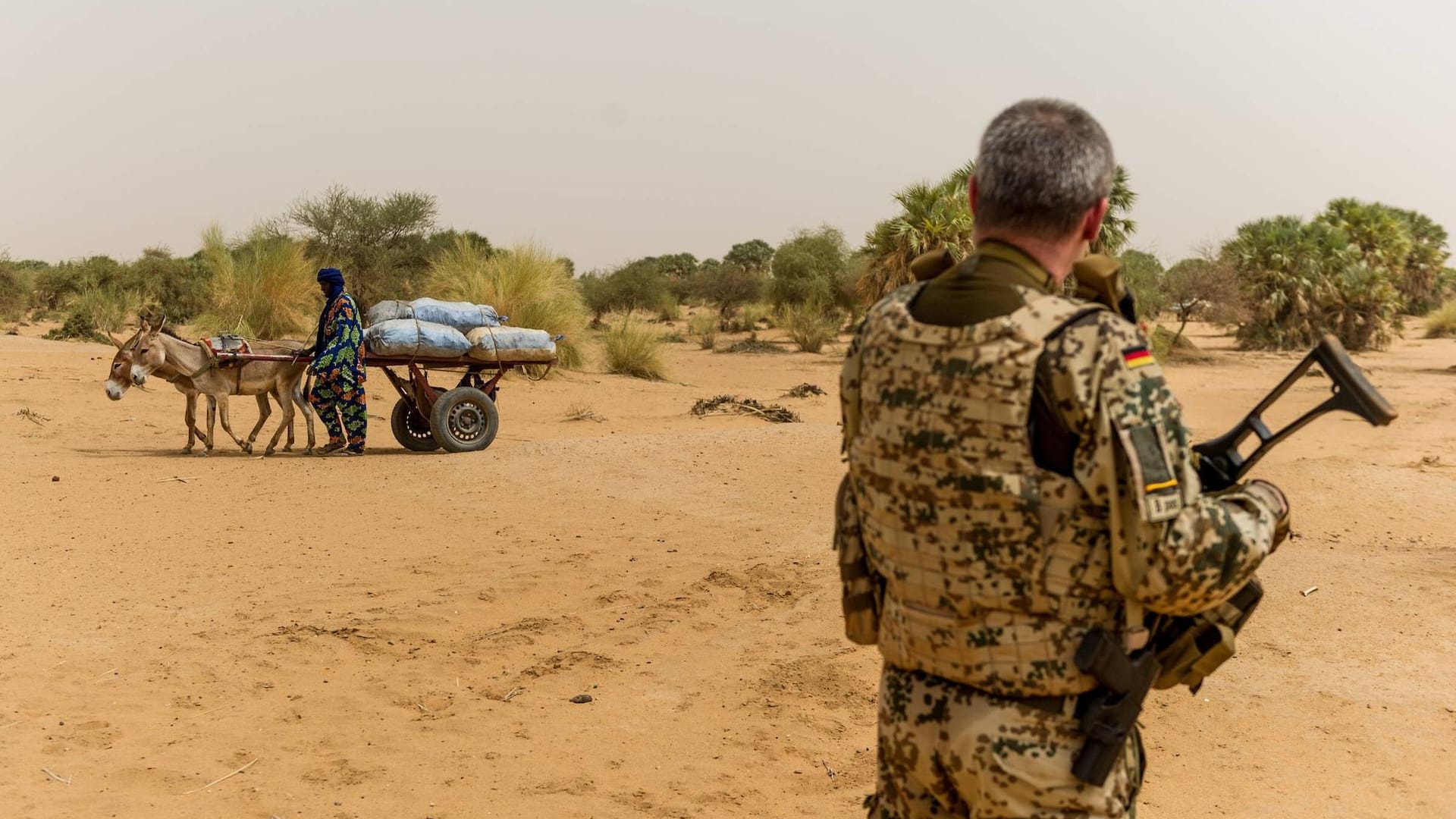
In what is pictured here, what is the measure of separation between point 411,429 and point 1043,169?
11.5m

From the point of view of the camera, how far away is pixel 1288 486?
10.4 m

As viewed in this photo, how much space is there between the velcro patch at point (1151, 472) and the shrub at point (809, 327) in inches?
1223

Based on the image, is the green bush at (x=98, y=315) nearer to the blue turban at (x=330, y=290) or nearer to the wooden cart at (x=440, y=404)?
the wooden cart at (x=440, y=404)

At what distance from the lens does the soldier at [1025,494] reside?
2.17 metres

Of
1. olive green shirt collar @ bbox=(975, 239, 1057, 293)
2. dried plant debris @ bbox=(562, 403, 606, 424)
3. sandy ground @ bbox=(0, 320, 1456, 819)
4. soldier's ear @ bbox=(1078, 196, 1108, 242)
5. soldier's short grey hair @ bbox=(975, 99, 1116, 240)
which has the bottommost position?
sandy ground @ bbox=(0, 320, 1456, 819)

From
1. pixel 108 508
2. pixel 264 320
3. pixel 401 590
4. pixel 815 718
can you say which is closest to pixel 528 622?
pixel 401 590

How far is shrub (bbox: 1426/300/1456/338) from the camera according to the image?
3916 cm

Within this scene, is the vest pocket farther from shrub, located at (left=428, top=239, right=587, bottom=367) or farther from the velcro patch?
shrub, located at (left=428, top=239, right=587, bottom=367)

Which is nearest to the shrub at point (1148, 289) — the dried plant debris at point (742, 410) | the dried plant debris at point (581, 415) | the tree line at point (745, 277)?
the tree line at point (745, 277)

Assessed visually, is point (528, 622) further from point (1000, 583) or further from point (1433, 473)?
point (1433, 473)

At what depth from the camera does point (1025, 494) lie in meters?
2.23

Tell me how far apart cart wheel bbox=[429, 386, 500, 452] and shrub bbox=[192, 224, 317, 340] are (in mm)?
9555

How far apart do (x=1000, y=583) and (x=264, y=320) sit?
21.1m

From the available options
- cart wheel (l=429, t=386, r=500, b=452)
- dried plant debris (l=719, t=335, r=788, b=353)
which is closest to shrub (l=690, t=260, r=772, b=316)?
dried plant debris (l=719, t=335, r=788, b=353)
